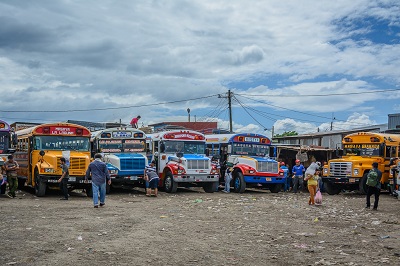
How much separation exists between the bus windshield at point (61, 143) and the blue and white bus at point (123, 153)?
3.47ft

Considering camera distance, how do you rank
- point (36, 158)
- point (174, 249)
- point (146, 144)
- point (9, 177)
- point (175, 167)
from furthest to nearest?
point (146, 144)
point (175, 167)
point (36, 158)
point (9, 177)
point (174, 249)

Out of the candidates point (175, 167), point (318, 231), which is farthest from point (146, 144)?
point (318, 231)

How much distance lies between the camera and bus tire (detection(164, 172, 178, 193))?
19.8 metres

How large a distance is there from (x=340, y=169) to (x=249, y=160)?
4.22m

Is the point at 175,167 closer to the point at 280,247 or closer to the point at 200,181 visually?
the point at 200,181

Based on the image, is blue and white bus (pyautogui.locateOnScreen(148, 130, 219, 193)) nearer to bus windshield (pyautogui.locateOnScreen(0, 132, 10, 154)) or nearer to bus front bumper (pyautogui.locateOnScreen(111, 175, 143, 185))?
bus front bumper (pyautogui.locateOnScreen(111, 175, 143, 185))

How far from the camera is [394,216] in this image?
13.5m

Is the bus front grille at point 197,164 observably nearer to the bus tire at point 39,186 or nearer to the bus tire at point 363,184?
the bus tire at point 39,186

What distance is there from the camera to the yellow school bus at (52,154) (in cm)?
1683

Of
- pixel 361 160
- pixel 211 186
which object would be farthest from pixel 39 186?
pixel 361 160

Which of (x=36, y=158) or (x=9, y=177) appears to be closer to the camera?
(x=9, y=177)

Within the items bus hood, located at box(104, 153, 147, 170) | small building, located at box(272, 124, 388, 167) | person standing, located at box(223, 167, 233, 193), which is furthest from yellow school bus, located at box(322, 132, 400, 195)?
bus hood, located at box(104, 153, 147, 170)


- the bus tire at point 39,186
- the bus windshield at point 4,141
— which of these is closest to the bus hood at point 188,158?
the bus tire at point 39,186

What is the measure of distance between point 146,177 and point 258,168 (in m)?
5.20
